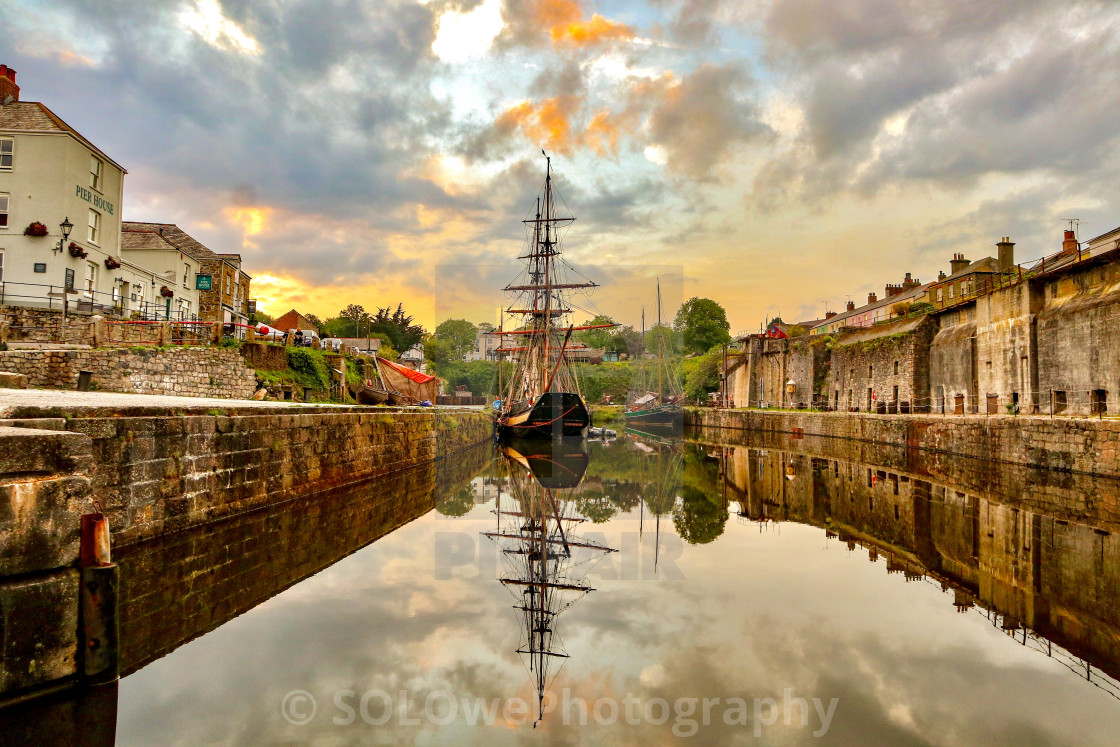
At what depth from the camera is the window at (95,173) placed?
24.4 m

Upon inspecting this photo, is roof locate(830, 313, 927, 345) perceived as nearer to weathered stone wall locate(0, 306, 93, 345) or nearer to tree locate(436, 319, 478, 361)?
weathered stone wall locate(0, 306, 93, 345)

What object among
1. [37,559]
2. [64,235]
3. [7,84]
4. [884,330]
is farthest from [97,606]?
[884,330]

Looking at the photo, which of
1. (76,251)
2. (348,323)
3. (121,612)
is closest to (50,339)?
(76,251)

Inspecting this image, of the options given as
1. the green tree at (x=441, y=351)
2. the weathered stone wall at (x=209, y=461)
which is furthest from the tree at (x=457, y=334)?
the weathered stone wall at (x=209, y=461)

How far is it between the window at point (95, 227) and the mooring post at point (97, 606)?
2613 cm

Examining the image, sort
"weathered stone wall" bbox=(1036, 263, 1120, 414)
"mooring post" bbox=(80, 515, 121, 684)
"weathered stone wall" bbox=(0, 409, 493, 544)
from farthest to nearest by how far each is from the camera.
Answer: "weathered stone wall" bbox=(1036, 263, 1120, 414), "weathered stone wall" bbox=(0, 409, 493, 544), "mooring post" bbox=(80, 515, 121, 684)

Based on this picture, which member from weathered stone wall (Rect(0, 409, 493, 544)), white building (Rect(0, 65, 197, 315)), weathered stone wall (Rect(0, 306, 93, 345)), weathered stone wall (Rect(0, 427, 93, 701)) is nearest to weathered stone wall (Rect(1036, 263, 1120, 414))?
weathered stone wall (Rect(0, 409, 493, 544))

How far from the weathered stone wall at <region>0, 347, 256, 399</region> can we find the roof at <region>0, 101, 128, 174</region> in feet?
40.5

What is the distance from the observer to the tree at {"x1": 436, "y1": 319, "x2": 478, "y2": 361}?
3180 inches

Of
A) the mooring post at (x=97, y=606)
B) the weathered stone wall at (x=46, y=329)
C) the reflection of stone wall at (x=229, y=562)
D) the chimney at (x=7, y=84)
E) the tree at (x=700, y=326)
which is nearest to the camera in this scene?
the mooring post at (x=97, y=606)

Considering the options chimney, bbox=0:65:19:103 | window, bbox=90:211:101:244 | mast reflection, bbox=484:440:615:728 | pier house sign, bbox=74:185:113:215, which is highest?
chimney, bbox=0:65:19:103

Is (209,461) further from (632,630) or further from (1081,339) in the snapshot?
(1081,339)

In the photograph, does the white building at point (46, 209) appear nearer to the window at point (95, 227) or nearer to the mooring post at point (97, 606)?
the window at point (95, 227)

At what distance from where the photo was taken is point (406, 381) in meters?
32.8
